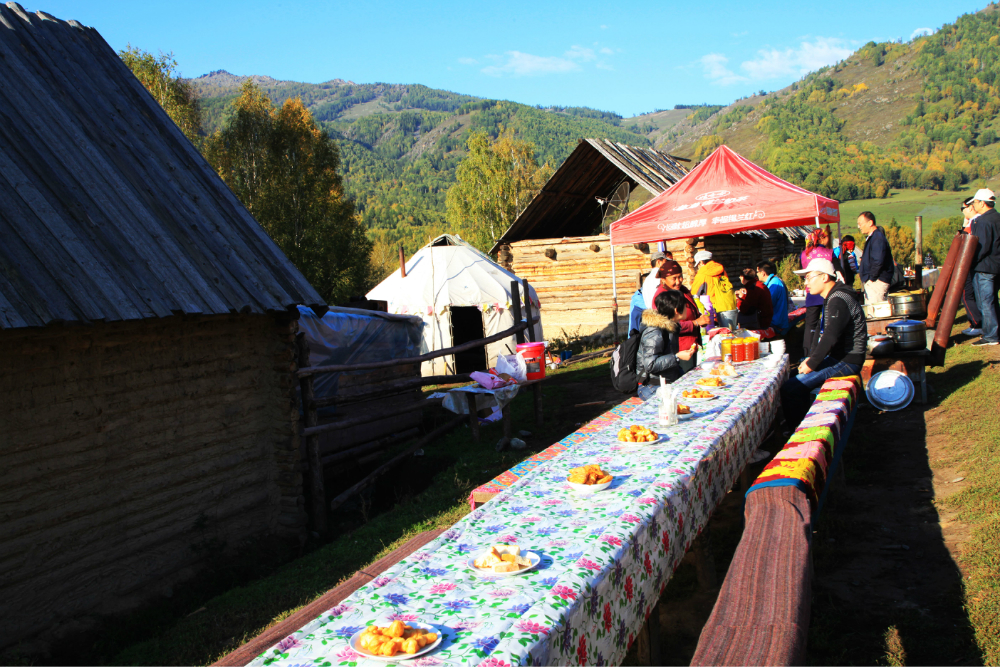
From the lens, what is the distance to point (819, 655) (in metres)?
3.44

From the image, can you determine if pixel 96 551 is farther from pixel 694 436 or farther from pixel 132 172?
pixel 694 436

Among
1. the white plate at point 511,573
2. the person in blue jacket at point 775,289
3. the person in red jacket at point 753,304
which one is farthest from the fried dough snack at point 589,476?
the person in blue jacket at point 775,289

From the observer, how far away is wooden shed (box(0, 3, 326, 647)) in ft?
16.6

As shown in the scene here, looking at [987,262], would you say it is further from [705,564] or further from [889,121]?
[889,121]

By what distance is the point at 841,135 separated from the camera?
381 ft

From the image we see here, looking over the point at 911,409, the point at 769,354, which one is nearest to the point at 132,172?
the point at 769,354

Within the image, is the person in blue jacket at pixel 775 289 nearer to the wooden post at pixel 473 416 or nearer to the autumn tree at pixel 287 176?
the wooden post at pixel 473 416

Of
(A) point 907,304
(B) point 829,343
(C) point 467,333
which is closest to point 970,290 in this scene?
(A) point 907,304

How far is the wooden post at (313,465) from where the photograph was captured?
7219mm

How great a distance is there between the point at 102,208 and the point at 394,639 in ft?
19.0

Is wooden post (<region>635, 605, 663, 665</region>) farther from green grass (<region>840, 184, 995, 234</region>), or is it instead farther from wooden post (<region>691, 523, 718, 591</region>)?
green grass (<region>840, 184, 995, 234</region>)

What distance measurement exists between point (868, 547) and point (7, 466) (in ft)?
20.8

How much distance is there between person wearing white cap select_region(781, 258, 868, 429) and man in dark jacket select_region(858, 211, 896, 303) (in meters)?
3.48

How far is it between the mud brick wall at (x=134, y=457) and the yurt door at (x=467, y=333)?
10.5 m
